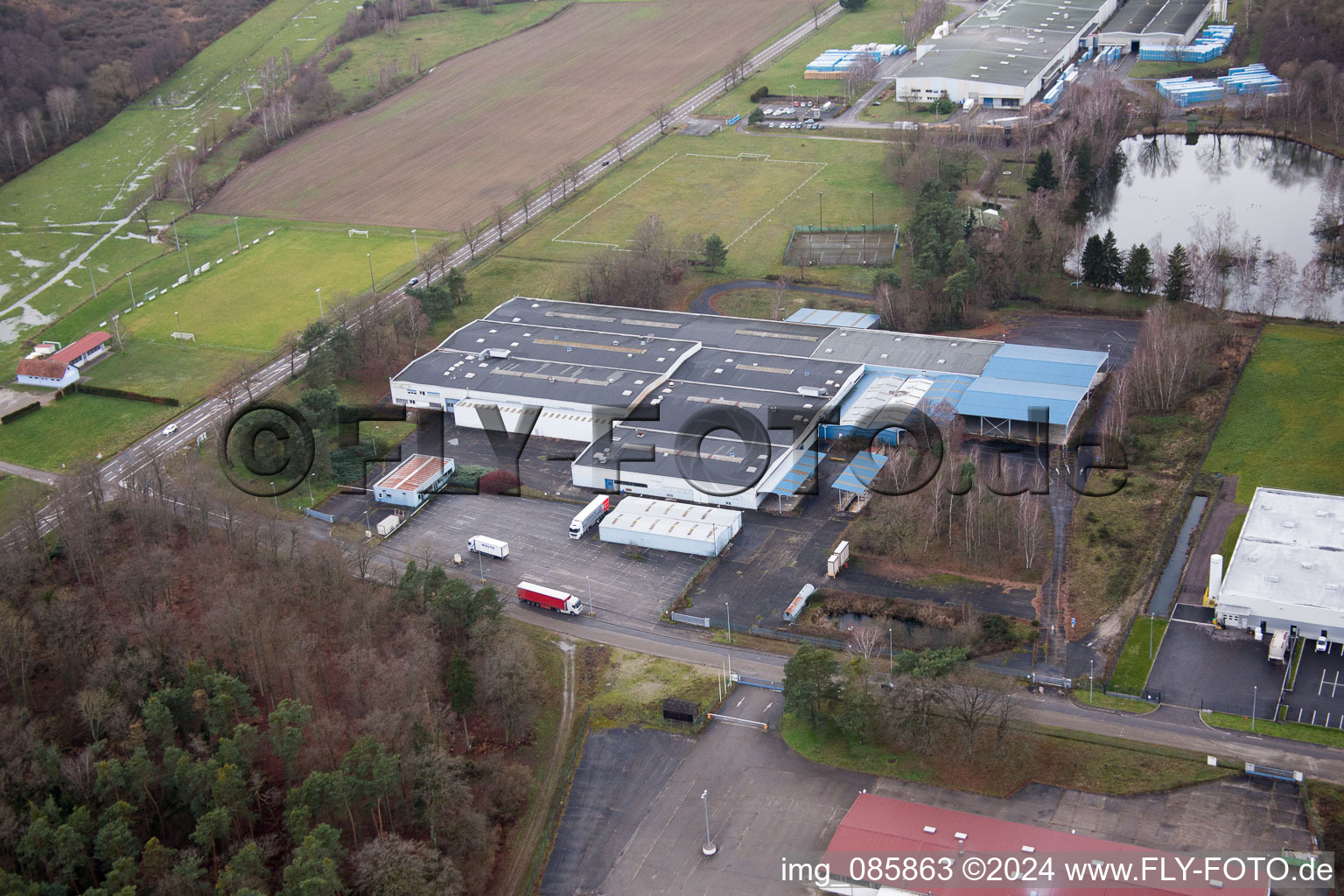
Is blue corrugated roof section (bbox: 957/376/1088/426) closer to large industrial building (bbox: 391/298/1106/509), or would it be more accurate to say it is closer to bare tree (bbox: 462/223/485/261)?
large industrial building (bbox: 391/298/1106/509)

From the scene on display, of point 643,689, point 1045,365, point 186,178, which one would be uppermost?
point 186,178

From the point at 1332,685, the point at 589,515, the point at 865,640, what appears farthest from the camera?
the point at 589,515

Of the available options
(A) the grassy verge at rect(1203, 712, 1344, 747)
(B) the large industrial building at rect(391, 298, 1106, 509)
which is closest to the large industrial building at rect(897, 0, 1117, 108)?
(B) the large industrial building at rect(391, 298, 1106, 509)

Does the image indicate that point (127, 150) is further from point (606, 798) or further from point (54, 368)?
point (606, 798)

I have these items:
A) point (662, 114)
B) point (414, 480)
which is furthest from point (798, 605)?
point (662, 114)

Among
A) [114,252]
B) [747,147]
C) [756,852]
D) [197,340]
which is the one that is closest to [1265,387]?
[756,852]

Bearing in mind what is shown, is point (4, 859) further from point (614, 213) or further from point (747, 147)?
point (747, 147)
